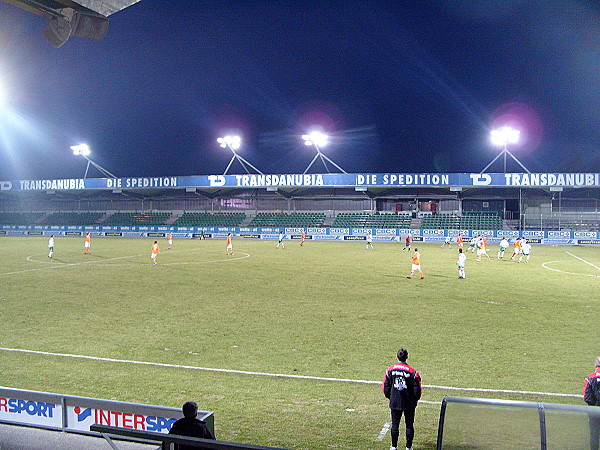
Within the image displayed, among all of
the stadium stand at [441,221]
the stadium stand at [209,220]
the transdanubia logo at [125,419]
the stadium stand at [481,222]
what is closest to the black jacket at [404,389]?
the transdanubia logo at [125,419]

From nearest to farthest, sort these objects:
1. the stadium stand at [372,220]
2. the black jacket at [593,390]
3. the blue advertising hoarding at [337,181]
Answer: the black jacket at [593,390], the blue advertising hoarding at [337,181], the stadium stand at [372,220]

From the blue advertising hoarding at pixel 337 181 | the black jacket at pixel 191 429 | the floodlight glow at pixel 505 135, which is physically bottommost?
the black jacket at pixel 191 429

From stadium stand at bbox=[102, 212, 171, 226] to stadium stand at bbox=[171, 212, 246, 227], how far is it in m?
2.67

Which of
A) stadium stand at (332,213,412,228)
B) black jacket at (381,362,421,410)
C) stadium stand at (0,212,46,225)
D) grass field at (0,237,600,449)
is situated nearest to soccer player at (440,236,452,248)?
stadium stand at (332,213,412,228)

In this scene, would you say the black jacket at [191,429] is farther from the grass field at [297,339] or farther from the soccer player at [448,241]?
the soccer player at [448,241]

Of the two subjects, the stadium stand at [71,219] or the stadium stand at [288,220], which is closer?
the stadium stand at [288,220]

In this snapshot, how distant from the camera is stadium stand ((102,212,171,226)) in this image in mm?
68188

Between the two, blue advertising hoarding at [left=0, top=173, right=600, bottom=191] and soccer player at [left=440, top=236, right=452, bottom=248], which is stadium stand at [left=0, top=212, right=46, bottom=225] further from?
soccer player at [left=440, top=236, right=452, bottom=248]

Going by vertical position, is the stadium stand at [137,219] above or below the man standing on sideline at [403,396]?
above

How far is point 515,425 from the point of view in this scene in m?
3.10

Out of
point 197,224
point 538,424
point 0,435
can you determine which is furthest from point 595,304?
point 197,224

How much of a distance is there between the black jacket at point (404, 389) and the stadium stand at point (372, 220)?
5254 centimetres

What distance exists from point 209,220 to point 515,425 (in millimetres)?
64985

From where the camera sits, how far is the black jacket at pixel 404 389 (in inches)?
247
